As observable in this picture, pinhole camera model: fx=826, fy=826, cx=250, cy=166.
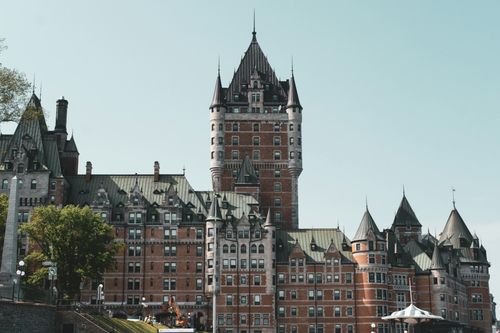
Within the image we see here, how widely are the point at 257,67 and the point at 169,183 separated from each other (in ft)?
101

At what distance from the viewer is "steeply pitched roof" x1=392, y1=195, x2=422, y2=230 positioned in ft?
489

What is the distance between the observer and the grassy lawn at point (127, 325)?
287 ft

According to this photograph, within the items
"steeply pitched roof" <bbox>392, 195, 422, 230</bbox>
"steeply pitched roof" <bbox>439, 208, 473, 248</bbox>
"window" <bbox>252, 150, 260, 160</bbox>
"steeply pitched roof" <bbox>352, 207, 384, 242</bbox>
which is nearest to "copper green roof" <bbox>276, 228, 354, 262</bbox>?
"steeply pitched roof" <bbox>352, 207, 384, 242</bbox>

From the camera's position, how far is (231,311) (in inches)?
4850

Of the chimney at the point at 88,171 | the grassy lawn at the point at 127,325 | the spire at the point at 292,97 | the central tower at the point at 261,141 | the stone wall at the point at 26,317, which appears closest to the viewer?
the stone wall at the point at 26,317

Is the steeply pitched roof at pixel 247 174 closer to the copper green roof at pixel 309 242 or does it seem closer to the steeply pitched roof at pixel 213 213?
the copper green roof at pixel 309 242

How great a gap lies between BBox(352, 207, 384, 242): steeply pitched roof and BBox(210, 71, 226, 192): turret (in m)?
26.6

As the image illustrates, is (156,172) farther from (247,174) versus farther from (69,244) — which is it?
(69,244)

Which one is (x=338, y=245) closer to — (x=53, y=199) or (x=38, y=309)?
(x=53, y=199)

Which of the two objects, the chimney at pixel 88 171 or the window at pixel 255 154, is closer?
→ the chimney at pixel 88 171

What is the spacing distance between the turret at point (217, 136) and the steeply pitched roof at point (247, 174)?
5225 millimetres

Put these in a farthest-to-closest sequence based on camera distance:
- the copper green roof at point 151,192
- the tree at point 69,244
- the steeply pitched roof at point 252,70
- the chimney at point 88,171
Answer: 1. the steeply pitched roof at point 252,70
2. the chimney at point 88,171
3. the copper green roof at point 151,192
4. the tree at point 69,244

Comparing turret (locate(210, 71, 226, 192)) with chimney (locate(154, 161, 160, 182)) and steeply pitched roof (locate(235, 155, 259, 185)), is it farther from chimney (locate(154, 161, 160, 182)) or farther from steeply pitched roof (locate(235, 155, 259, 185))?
chimney (locate(154, 161, 160, 182))

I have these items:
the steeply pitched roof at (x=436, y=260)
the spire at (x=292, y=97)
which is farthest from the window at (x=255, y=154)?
the steeply pitched roof at (x=436, y=260)
